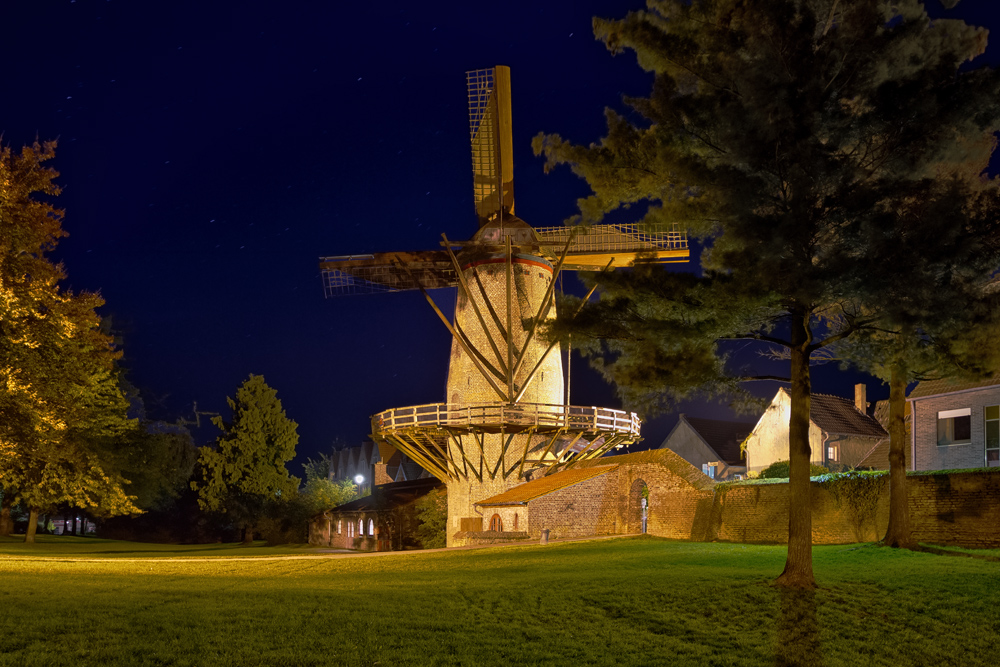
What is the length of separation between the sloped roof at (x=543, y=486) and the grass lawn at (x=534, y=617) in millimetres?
11159

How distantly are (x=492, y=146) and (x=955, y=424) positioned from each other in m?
20.0

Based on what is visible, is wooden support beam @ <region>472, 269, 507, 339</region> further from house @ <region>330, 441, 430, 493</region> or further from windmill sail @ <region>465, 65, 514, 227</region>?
house @ <region>330, 441, 430, 493</region>

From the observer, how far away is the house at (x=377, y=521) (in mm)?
39938

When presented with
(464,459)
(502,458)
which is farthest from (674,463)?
(464,459)

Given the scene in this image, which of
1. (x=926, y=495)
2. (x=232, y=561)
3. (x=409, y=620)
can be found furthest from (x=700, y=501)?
(x=409, y=620)

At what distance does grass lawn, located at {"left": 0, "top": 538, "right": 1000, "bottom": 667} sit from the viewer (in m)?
9.67

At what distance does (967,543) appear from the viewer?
19.3m

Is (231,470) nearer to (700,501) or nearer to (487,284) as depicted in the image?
Result: (487,284)

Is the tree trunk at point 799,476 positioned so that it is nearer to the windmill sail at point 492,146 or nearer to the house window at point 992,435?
the house window at point 992,435

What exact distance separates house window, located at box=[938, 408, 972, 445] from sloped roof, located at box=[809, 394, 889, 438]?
14091mm

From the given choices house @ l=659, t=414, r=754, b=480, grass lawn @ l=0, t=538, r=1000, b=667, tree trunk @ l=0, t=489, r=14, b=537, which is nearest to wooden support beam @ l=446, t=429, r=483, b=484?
grass lawn @ l=0, t=538, r=1000, b=667

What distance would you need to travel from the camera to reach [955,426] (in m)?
27.0

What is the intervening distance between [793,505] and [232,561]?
58.7ft

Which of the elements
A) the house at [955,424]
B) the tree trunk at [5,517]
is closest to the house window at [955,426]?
the house at [955,424]
